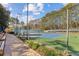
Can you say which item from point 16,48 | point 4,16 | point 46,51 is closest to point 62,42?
point 46,51

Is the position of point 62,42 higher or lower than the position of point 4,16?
lower

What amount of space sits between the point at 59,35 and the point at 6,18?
47 cm

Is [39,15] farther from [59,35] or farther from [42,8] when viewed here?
[59,35]

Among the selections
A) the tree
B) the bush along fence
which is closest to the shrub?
the bush along fence

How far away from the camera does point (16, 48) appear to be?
1.96 m

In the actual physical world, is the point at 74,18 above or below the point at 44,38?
above

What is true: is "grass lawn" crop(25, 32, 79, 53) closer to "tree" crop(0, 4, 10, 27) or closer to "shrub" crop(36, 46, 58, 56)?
"shrub" crop(36, 46, 58, 56)

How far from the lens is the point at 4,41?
1.97 m

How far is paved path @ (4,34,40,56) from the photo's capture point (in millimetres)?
1945

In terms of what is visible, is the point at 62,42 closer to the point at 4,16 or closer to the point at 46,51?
the point at 46,51

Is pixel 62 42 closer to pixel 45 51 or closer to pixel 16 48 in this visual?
pixel 45 51

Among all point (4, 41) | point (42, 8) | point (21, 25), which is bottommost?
point (4, 41)

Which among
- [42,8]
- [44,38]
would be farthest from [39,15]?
[44,38]

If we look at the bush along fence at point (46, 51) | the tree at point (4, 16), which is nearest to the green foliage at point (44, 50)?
the bush along fence at point (46, 51)
